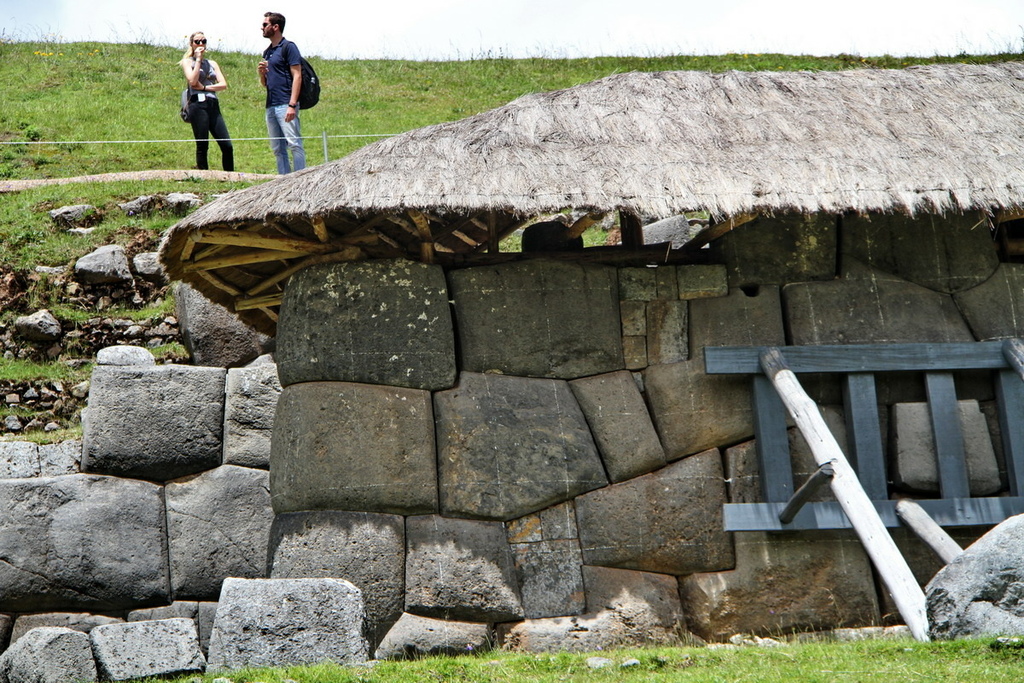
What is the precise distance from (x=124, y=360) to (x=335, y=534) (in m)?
4.34

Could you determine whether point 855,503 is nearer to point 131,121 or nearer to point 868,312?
point 868,312

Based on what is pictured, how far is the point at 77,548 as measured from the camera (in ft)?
26.0

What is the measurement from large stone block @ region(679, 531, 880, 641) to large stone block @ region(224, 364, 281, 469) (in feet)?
12.0

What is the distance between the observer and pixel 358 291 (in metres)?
6.66

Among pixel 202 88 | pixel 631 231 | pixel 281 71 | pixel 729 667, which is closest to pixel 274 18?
pixel 281 71

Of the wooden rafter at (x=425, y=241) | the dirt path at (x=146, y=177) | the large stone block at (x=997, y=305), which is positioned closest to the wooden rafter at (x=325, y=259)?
the wooden rafter at (x=425, y=241)

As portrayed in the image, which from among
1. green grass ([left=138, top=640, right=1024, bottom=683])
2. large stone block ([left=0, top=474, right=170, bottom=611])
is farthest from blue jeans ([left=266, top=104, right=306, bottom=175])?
green grass ([left=138, top=640, right=1024, bottom=683])

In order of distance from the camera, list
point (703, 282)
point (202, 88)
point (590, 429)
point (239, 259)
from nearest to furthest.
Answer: point (590, 429)
point (703, 282)
point (239, 259)
point (202, 88)

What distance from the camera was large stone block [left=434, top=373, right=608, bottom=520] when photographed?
6.36 metres

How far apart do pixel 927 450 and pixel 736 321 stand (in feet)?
4.38

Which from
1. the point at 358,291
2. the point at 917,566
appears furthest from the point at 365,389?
the point at 917,566

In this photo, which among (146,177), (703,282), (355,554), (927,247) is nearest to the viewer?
(355,554)

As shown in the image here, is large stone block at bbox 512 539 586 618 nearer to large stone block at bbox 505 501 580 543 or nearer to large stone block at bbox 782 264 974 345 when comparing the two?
large stone block at bbox 505 501 580 543

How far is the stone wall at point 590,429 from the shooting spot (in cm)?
624
